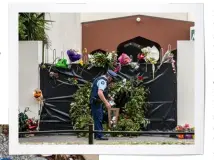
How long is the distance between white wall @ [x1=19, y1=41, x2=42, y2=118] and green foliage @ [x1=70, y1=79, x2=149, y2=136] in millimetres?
164

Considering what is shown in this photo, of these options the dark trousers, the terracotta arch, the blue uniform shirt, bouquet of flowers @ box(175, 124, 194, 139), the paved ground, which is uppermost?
the terracotta arch

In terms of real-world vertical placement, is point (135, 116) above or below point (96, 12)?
below

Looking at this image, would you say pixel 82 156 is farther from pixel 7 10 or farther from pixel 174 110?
pixel 7 10

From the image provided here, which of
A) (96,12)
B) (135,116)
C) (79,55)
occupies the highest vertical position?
(96,12)

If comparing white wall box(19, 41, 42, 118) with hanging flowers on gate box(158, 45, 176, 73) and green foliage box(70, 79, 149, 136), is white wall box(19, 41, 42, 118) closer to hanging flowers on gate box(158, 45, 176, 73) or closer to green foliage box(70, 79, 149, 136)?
green foliage box(70, 79, 149, 136)

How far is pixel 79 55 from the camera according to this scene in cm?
254

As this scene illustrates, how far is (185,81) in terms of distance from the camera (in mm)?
2523

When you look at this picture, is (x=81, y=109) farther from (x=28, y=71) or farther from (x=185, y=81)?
(x=185, y=81)

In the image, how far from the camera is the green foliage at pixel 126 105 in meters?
2.54

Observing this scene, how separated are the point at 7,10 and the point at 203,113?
0.84 m

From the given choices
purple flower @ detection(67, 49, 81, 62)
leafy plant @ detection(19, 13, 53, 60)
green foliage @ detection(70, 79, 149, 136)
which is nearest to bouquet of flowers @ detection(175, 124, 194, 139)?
green foliage @ detection(70, 79, 149, 136)

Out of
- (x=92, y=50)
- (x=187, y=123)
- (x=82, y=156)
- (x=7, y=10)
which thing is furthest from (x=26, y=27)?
(x=187, y=123)

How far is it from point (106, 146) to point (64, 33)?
46 cm

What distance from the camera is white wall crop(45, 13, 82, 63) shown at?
2.52m
